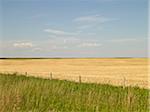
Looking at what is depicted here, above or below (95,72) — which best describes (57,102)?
above

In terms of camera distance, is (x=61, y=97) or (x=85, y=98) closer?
(x=85, y=98)

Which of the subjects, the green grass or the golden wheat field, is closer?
the green grass

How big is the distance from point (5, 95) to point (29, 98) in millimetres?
1458

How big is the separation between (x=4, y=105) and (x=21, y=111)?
47cm

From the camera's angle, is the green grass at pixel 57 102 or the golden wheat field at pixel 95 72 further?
the golden wheat field at pixel 95 72

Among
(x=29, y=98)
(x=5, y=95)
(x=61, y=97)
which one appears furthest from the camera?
(x=61, y=97)

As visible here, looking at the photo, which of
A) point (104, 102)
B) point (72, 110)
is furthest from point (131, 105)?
point (72, 110)

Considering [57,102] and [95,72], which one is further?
[95,72]

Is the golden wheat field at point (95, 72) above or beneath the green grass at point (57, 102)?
beneath

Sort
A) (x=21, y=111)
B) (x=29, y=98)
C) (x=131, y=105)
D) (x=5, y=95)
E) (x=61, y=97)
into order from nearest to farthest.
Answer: (x=21, y=111) → (x=5, y=95) → (x=131, y=105) → (x=29, y=98) → (x=61, y=97)

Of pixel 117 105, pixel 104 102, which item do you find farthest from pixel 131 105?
pixel 104 102

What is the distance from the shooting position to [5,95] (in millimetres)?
9258

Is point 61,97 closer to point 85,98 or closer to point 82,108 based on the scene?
point 85,98

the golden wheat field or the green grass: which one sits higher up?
the green grass
